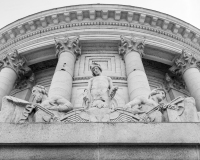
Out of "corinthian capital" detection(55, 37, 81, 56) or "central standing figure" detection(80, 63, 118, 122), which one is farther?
"corinthian capital" detection(55, 37, 81, 56)

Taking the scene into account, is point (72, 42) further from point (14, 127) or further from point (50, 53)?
point (14, 127)

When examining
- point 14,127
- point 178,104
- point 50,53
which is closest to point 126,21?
point 50,53

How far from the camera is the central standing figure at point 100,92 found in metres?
6.72

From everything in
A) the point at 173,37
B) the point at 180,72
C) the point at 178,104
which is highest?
the point at 173,37

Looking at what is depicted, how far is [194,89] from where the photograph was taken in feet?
51.6

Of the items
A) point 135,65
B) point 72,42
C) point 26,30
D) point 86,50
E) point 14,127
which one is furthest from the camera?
point 26,30

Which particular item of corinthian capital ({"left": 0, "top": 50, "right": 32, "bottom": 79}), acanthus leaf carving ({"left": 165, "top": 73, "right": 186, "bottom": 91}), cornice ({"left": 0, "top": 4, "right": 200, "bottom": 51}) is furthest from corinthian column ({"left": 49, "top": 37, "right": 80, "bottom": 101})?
acanthus leaf carving ({"left": 165, "top": 73, "right": 186, "bottom": 91})

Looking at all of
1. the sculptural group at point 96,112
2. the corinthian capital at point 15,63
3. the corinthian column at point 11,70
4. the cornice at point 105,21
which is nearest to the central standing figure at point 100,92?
the sculptural group at point 96,112

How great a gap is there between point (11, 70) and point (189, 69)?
589 inches

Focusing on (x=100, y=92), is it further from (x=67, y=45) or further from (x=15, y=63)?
(x=15, y=63)

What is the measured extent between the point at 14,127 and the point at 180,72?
1638 cm

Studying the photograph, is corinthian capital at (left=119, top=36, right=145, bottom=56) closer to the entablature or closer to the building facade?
the building facade

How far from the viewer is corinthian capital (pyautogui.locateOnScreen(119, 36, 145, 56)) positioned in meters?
17.4

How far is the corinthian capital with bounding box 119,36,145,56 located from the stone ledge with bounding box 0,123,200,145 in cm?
1276
